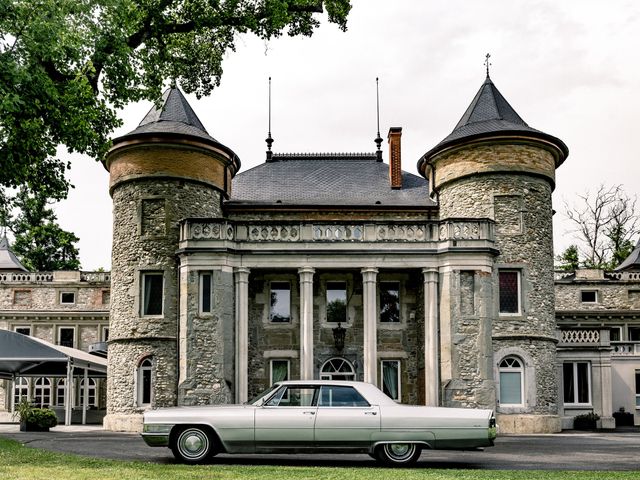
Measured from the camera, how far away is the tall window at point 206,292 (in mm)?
25828

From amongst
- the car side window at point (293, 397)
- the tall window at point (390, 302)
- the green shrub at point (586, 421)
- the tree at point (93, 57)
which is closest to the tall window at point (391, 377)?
the tall window at point (390, 302)

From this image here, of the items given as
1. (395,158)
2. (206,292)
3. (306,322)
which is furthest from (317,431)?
(395,158)

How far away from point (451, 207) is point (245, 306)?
8.11 metres

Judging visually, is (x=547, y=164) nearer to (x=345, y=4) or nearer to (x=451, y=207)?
(x=451, y=207)

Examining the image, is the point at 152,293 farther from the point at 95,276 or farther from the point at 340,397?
the point at 95,276

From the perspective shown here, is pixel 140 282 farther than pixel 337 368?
No

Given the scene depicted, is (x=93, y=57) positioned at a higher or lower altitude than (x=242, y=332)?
higher

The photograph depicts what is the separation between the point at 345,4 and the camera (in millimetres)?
18000

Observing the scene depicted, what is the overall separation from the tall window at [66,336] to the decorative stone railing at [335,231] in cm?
2117

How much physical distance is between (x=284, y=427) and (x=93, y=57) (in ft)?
25.6

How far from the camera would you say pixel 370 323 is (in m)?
25.9

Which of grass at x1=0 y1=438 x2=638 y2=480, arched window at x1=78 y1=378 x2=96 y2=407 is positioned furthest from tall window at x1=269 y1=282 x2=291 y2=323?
arched window at x1=78 y1=378 x2=96 y2=407

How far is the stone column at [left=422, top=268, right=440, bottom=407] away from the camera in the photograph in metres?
25.4

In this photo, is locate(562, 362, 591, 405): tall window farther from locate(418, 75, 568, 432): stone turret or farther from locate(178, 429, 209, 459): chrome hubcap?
locate(178, 429, 209, 459): chrome hubcap
